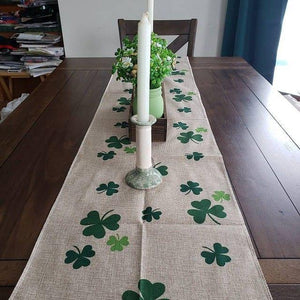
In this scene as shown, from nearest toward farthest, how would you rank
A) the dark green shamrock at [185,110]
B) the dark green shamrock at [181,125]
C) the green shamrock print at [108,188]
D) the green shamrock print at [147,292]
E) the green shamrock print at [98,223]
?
the green shamrock print at [147,292], the green shamrock print at [98,223], the green shamrock print at [108,188], the dark green shamrock at [181,125], the dark green shamrock at [185,110]

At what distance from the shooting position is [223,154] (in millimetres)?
825

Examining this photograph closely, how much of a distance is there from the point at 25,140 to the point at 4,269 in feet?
1.51

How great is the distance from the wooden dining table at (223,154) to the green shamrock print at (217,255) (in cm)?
6

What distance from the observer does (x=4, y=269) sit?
1.70 ft

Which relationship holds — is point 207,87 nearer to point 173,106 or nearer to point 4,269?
point 173,106

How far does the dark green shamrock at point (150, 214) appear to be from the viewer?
24.2 inches

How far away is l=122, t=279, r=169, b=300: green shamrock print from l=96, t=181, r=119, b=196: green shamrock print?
237 mm

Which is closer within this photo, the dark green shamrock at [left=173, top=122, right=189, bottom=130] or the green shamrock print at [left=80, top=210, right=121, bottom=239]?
the green shamrock print at [left=80, top=210, right=121, bottom=239]

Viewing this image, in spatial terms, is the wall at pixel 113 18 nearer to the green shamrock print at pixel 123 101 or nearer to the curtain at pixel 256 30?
the curtain at pixel 256 30

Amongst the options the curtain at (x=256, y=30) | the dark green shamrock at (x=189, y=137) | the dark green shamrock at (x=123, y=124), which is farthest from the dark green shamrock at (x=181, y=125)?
the curtain at (x=256, y=30)

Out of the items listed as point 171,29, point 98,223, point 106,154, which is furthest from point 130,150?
point 171,29

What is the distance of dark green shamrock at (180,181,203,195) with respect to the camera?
0.69 meters

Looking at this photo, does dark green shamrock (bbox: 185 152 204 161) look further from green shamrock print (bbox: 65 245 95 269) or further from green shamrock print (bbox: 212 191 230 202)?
green shamrock print (bbox: 65 245 95 269)

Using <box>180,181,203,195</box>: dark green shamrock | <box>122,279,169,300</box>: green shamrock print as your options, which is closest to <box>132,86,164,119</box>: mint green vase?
<box>180,181,203,195</box>: dark green shamrock
